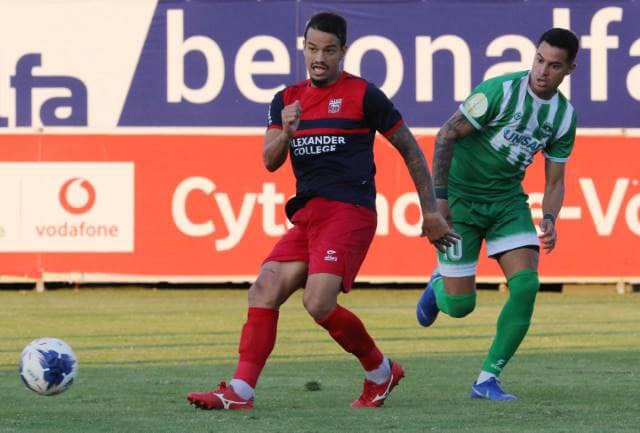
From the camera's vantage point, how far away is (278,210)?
1920 centimetres

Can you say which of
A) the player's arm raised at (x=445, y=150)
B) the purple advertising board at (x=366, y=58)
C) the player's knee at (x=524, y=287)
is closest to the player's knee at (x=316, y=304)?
the player's arm raised at (x=445, y=150)

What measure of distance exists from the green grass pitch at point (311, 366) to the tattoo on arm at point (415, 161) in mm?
1142

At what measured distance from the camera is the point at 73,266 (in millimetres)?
19141

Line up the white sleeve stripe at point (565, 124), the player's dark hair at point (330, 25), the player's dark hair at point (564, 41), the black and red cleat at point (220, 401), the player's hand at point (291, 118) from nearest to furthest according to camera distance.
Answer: the player's hand at point (291, 118) → the player's dark hair at point (330, 25) → the black and red cleat at point (220, 401) → the player's dark hair at point (564, 41) → the white sleeve stripe at point (565, 124)

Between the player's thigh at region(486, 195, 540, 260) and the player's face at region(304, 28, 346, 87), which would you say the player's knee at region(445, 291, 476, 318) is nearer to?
the player's thigh at region(486, 195, 540, 260)

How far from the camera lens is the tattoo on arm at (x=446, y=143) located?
9703 millimetres

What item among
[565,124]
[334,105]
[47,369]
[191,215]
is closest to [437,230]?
[334,105]

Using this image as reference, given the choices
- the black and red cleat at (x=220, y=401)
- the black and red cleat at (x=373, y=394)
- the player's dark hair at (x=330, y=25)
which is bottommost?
the black and red cleat at (x=373, y=394)

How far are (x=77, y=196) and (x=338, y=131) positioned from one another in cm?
1074

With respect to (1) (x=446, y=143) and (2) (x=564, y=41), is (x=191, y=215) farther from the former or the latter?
(2) (x=564, y=41)

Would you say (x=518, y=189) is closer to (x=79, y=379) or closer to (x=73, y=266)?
(x=79, y=379)

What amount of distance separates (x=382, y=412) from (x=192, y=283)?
11462 mm

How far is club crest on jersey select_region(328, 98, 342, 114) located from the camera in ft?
28.9

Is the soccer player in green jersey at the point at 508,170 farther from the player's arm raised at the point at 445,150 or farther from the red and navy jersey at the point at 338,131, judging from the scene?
the red and navy jersey at the point at 338,131
